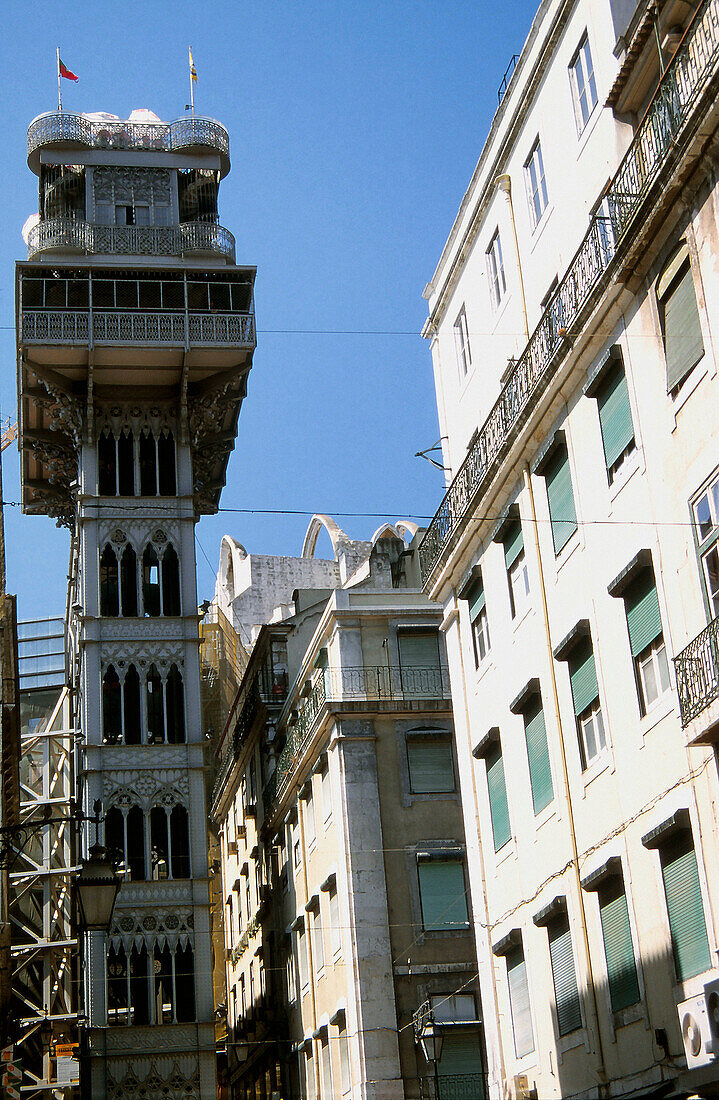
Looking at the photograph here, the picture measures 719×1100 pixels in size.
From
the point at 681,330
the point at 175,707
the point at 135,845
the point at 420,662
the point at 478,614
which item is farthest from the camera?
the point at 175,707

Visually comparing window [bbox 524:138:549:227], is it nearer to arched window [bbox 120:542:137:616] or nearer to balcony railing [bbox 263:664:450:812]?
balcony railing [bbox 263:664:450:812]

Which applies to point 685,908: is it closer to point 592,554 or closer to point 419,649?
point 592,554

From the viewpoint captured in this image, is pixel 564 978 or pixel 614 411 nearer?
pixel 614 411

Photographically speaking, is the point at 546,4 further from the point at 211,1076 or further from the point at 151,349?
the point at 211,1076

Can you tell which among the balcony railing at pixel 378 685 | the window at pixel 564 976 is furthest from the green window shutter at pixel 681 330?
the balcony railing at pixel 378 685

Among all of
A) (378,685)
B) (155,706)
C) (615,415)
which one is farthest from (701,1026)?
(155,706)

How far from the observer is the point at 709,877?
17.7 m

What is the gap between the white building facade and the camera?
18.5 meters

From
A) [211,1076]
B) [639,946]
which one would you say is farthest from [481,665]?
[211,1076]

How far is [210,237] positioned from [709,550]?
3749 centimetres

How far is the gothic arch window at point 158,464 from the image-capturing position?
50906 millimetres

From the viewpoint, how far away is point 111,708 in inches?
1868

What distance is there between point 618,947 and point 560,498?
272 inches

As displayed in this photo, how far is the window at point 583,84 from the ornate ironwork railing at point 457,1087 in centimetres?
2186
